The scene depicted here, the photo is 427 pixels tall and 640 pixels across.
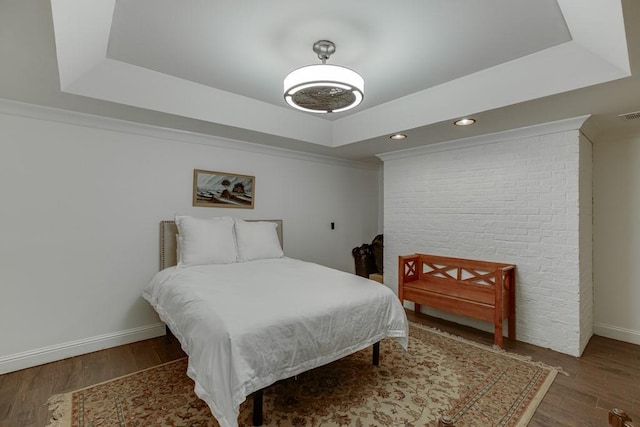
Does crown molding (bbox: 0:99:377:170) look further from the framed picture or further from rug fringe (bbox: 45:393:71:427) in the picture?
rug fringe (bbox: 45:393:71:427)

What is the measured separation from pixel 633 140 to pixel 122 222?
16.6 ft

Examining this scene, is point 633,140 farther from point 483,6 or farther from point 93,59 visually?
point 93,59

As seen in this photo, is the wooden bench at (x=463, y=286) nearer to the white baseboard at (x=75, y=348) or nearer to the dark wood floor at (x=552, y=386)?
the dark wood floor at (x=552, y=386)

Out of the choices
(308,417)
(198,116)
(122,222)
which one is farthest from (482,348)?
(122,222)

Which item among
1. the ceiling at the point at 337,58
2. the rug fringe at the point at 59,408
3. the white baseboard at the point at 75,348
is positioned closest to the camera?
the ceiling at the point at 337,58

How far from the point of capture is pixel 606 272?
10.6ft

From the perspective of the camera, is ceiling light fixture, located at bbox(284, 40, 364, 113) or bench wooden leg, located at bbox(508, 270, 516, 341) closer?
ceiling light fixture, located at bbox(284, 40, 364, 113)

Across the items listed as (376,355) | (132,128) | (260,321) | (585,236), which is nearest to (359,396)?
(376,355)

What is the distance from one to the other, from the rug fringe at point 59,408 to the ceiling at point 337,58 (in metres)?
2.13

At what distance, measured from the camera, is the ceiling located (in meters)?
1.69

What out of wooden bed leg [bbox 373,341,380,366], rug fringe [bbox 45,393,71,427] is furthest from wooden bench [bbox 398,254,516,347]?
rug fringe [bbox 45,393,71,427]

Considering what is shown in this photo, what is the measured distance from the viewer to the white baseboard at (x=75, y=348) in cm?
244

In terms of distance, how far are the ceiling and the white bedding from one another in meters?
1.59

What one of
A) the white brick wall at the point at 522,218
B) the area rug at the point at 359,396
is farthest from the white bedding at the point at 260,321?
the white brick wall at the point at 522,218
